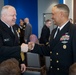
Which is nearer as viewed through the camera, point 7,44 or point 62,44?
point 7,44

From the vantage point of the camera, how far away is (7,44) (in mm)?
2834

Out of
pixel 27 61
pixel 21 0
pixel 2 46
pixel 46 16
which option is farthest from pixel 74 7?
pixel 46 16

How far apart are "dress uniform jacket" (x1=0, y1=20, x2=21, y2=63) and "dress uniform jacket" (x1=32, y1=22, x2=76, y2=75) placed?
0.53 meters

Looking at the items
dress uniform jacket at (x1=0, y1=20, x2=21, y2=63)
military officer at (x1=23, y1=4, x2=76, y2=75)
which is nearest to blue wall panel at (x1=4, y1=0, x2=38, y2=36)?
military officer at (x1=23, y1=4, x2=76, y2=75)

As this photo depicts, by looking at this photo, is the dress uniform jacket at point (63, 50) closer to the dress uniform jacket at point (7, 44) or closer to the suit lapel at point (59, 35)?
the suit lapel at point (59, 35)

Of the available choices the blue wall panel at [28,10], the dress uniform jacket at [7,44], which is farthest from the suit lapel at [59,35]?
the blue wall panel at [28,10]

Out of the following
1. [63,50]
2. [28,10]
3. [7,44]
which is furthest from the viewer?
[28,10]

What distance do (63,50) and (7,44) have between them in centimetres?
75

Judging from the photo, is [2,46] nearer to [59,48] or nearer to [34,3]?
[59,48]

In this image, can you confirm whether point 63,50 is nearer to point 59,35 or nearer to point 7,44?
point 59,35

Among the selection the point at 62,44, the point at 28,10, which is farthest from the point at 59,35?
the point at 28,10

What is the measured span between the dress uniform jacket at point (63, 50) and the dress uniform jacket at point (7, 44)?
0.53 metres

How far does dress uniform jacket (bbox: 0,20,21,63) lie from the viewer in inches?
106

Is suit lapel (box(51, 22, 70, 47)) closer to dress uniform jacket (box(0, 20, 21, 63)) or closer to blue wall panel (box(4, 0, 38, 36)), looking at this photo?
dress uniform jacket (box(0, 20, 21, 63))
